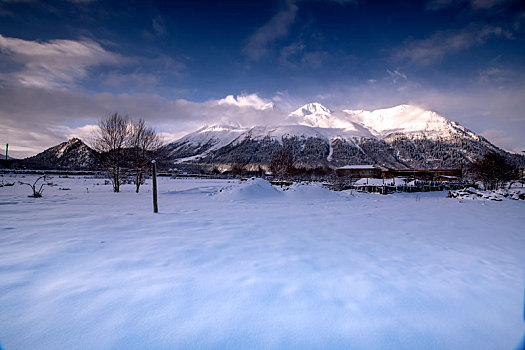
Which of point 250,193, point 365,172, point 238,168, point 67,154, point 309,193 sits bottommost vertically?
point 309,193

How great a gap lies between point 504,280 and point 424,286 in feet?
5.23

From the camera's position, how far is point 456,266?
4.33 metres

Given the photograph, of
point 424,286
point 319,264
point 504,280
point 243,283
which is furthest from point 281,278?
point 504,280

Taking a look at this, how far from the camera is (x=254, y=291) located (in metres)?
3.26

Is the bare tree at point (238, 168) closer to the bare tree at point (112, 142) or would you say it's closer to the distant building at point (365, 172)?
the distant building at point (365, 172)

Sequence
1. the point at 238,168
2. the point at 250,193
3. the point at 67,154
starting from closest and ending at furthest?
the point at 250,193 → the point at 238,168 → the point at 67,154

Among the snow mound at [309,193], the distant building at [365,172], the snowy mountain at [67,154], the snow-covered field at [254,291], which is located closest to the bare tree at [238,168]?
the distant building at [365,172]

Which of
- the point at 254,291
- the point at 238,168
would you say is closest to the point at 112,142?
the point at 254,291

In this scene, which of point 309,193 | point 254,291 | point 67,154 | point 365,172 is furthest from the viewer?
point 67,154

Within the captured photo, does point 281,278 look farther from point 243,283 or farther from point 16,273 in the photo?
point 16,273

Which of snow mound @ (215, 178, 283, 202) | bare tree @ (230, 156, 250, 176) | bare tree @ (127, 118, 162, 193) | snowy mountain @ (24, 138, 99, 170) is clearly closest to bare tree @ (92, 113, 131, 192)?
bare tree @ (127, 118, 162, 193)

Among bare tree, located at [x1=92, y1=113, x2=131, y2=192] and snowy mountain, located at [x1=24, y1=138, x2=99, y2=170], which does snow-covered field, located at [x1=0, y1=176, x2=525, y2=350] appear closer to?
bare tree, located at [x1=92, y1=113, x2=131, y2=192]

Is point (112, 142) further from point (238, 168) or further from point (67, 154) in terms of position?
point (67, 154)

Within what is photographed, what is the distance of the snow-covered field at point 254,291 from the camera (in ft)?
7.75
